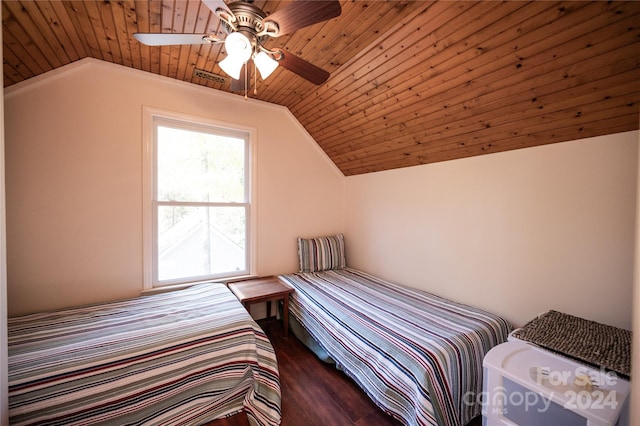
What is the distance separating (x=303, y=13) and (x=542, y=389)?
2.00 metres

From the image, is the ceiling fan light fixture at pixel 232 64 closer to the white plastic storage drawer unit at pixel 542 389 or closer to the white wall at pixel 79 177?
the white wall at pixel 79 177

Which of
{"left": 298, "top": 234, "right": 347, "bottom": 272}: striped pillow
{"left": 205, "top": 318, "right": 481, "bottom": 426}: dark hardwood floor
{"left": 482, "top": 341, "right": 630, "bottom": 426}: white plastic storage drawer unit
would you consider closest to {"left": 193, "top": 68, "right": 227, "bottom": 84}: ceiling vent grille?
{"left": 298, "top": 234, "right": 347, "bottom": 272}: striped pillow

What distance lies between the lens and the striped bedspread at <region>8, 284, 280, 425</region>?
1270mm

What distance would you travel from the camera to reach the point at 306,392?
1.87 metres

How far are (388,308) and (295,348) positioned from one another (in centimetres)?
102

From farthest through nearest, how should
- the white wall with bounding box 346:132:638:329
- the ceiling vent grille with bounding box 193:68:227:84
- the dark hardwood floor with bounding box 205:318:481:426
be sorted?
the ceiling vent grille with bounding box 193:68:227:84
the dark hardwood floor with bounding box 205:318:481:426
the white wall with bounding box 346:132:638:329

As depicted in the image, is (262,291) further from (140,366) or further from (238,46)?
(238,46)

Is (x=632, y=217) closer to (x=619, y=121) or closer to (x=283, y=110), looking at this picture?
(x=619, y=121)

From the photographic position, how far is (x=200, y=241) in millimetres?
2674

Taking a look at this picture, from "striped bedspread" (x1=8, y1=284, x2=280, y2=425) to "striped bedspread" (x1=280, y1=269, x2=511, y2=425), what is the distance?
0.58m

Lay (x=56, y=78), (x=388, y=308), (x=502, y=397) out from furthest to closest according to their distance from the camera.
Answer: (x=388, y=308), (x=56, y=78), (x=502, y=397)

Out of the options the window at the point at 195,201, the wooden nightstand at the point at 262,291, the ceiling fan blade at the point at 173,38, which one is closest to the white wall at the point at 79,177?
the window at the point at 195,201

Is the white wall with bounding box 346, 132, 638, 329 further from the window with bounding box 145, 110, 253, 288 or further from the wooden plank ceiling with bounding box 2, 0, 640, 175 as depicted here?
the window with bounding box 145, 110, 253, 288

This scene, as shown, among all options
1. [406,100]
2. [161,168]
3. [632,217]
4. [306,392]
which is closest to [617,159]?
[632,217]
